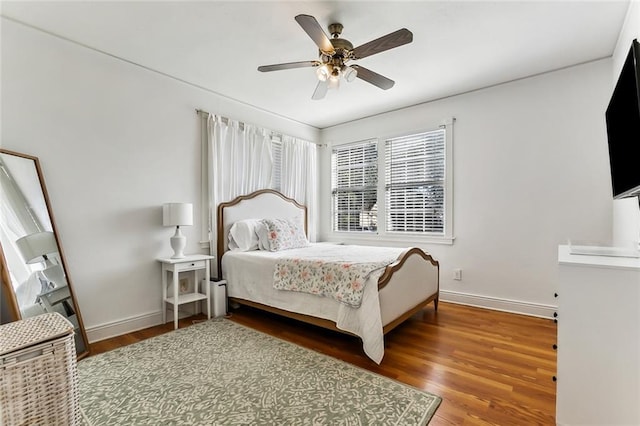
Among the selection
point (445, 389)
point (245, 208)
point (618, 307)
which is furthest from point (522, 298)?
point (245, 208)

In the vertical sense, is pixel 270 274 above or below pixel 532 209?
below

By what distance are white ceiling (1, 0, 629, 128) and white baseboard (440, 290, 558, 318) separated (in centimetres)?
255

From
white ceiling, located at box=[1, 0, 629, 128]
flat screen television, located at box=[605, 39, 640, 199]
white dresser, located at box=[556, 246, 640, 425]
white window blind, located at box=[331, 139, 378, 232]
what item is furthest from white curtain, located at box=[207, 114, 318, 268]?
flat screen television, located at box=[605, 39, 640, 199]

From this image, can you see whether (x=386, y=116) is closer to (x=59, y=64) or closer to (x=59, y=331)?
(x=59, y=64)

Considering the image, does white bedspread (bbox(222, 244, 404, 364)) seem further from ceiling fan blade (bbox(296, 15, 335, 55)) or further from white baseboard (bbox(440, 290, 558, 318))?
ceiling fan blade (bbox(296, 15, 335, 55))

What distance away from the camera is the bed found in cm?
240

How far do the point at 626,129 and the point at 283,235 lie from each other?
3.16m

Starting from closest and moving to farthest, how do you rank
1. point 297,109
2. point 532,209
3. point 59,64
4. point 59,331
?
point 59,331, point 59,64, point 532,209, point 297,109

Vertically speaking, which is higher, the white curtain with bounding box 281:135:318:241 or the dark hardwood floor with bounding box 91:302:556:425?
the white curtain with bounding box 281:135:318:241

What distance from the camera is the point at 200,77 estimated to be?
334 cm

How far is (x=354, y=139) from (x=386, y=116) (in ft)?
2.10

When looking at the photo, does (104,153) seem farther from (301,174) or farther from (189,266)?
(301,174)

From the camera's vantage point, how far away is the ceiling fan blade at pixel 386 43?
1.98 meters

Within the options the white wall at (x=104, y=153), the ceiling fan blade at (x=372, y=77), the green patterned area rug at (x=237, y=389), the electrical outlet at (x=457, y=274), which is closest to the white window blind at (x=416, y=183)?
the electrical outlet at (x=457, y=274)
